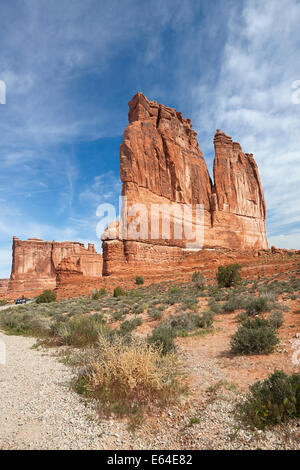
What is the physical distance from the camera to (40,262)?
218ft

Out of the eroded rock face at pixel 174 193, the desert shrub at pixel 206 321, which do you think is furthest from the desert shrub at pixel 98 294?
the desert shrub at pixel 206 321

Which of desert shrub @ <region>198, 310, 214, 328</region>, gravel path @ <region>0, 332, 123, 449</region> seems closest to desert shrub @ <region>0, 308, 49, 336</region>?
gravel path @ <region>0, 332, 123, 449</region>

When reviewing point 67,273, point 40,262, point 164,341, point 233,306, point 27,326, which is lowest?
point 27,326

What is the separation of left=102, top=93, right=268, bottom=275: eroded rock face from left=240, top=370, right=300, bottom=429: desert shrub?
25.3m

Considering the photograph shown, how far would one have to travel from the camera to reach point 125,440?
117 inches

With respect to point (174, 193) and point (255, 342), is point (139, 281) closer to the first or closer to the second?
point (174, 193)

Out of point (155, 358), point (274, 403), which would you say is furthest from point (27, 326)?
point (274, 403)

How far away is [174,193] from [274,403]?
125 feet

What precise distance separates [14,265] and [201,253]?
163 ft

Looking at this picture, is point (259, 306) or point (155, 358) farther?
point (259, 306)

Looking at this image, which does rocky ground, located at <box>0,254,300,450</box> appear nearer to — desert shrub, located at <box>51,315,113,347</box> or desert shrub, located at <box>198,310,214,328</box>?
desert shrub, located at <box>51,315,113,347</box>

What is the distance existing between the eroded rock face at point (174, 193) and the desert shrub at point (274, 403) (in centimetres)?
2533

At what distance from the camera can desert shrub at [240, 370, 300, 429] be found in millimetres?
2924
